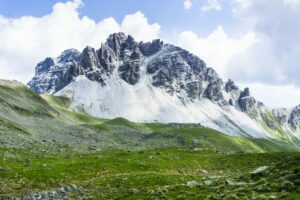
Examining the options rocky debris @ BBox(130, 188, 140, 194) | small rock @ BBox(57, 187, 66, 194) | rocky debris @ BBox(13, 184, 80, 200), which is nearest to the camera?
rocky debris @ BBox(13, 184, 80, 200)

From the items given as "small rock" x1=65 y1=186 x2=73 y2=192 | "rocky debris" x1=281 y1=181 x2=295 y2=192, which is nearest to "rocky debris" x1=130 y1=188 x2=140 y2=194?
"small rock" x1=65 y1=186 x2=73 y2=192

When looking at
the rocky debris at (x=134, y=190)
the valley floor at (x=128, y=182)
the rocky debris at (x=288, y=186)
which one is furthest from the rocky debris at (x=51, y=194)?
the rocky debris at (x=288, y=186)

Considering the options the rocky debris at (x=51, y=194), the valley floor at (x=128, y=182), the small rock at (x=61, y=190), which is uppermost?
the valley floor at (x=128, y=182)

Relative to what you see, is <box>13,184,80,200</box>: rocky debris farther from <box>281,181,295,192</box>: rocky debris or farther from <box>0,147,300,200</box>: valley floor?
<box>281,181,295,192</box>: rocky debris

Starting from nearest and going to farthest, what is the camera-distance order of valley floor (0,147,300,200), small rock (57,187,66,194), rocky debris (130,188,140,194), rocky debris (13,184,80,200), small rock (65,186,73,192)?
valley floor (0,147,300,200), rocky debris (13,184,80,200), rocky debris (130,188,140,194), small rock (57,187,66,194), small rock (65,186,73,192)

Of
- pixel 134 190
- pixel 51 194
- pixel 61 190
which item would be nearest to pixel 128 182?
pixel 134 190

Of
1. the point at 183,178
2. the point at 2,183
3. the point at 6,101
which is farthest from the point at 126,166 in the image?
the point at 6,101

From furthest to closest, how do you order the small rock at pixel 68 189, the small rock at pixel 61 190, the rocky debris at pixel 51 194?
1. the small rock at pixel 68 189
2. the small rock at pixel 61 190
3. the rocky debris at pixel 51 194

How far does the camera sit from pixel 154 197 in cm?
3694

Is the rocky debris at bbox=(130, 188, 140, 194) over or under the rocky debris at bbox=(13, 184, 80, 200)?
over

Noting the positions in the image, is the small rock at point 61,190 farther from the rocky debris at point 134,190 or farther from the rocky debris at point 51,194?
the rocky debris at point 134,190

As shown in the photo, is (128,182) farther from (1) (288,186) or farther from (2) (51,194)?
(1) (288,186)

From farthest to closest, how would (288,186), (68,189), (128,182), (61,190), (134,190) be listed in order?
(128,182) < (68,189) < (61,190) < (134,190) < (288,186)

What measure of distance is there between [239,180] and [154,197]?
10.6 m
